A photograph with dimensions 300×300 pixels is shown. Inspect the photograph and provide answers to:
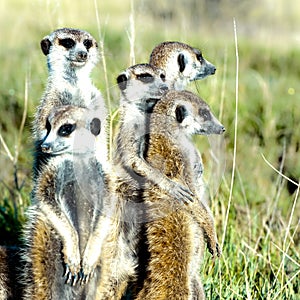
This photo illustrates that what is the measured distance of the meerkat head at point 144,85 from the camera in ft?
13.1

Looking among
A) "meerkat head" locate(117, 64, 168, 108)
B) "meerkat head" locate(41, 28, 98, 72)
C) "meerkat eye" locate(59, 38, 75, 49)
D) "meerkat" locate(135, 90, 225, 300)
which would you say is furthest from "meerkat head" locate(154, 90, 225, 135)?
"meerkat eye" locate(59, 38, 75, 49)

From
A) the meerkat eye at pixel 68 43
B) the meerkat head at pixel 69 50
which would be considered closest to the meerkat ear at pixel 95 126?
the meerkat head at pixel 69 50

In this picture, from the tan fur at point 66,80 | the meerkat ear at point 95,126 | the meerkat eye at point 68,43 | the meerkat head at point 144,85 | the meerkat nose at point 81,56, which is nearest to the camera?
the meerkat ear at point 95,126

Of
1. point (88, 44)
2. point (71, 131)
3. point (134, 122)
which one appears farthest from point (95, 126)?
point (88, 44)

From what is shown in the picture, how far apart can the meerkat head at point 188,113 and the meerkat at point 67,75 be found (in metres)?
0.39

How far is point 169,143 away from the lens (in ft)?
12.6

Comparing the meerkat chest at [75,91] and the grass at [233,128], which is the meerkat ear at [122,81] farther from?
the grass at [233,128]

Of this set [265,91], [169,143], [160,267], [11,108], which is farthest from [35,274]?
[265,91]

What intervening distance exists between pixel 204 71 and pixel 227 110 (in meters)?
3.10

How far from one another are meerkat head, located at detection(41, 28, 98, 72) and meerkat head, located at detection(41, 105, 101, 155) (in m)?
0.61

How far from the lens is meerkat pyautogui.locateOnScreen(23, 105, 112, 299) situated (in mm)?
3701

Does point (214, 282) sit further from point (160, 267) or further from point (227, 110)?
point (227, 110)

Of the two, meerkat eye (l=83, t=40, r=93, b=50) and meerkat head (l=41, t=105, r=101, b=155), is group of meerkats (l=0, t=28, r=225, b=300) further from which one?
meerkat eye (l=83, t=40, r=93, b=50)

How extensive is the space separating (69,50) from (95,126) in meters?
0.81
